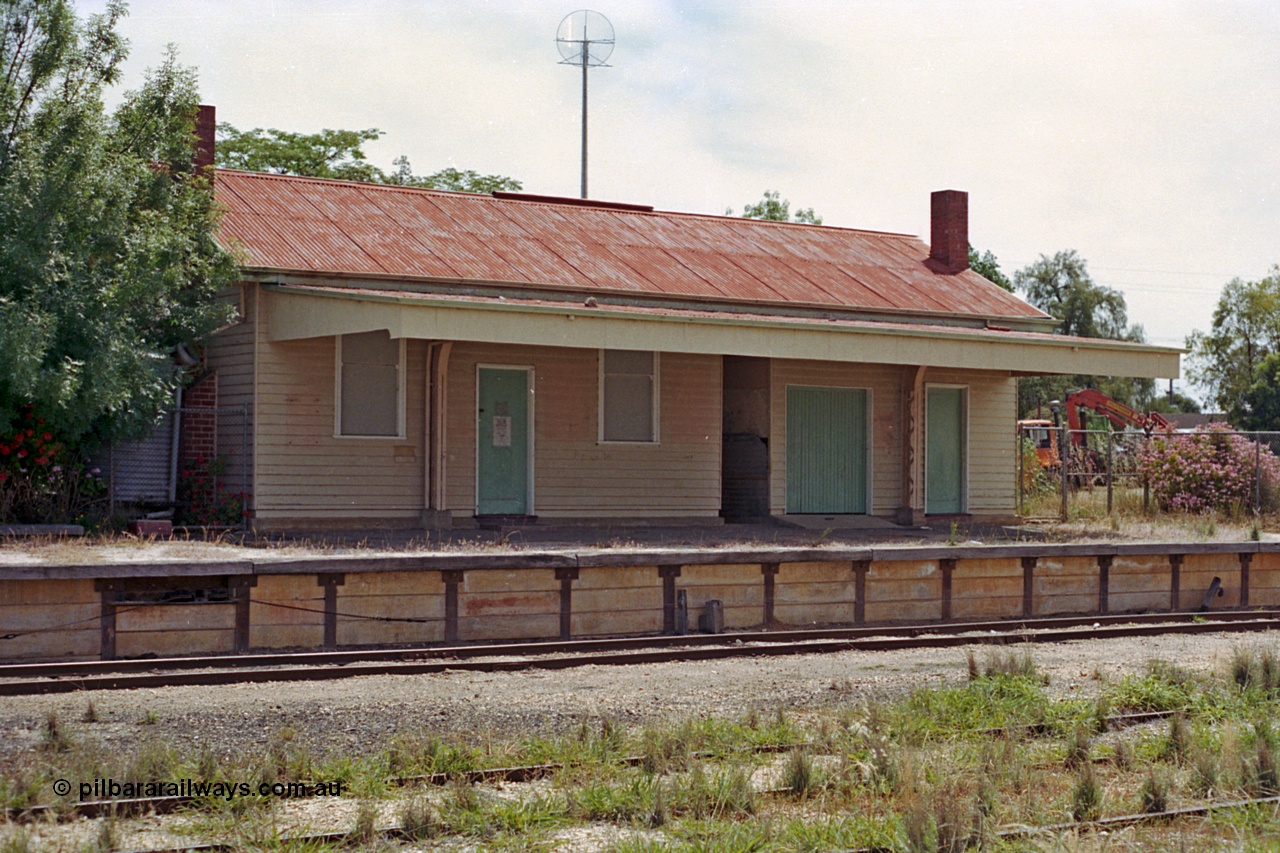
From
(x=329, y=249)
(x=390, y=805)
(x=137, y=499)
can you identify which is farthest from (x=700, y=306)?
(x=390, y=805)

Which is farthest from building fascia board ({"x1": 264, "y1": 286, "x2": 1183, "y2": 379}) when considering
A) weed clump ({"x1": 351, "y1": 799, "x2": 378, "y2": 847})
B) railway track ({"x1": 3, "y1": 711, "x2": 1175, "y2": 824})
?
weed clump ({"x1": 351, "y1": 799, "x2": 378, "y2": 847})

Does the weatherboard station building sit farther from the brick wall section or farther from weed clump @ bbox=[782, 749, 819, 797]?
weed clump @ bbox=[782, 749, 819, 797]

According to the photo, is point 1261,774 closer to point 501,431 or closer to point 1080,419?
point 501,431

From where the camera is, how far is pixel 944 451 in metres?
22.6

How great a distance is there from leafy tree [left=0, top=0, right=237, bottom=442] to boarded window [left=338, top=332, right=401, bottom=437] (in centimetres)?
167

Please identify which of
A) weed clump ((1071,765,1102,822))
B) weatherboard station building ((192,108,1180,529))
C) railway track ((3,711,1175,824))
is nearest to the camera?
railway track ((3,711,1175,824))

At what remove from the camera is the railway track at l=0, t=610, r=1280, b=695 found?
10.2m

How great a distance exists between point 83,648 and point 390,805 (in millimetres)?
5696

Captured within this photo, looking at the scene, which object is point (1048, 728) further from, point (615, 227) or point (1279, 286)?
point (1279, 286)

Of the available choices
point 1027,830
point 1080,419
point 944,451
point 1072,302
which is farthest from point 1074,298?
point 1027,830

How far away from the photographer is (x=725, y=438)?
71.2 feet

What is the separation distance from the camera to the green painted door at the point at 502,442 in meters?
18.8

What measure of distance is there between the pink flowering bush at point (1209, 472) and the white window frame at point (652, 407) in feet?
33.2

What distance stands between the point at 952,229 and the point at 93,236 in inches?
606
